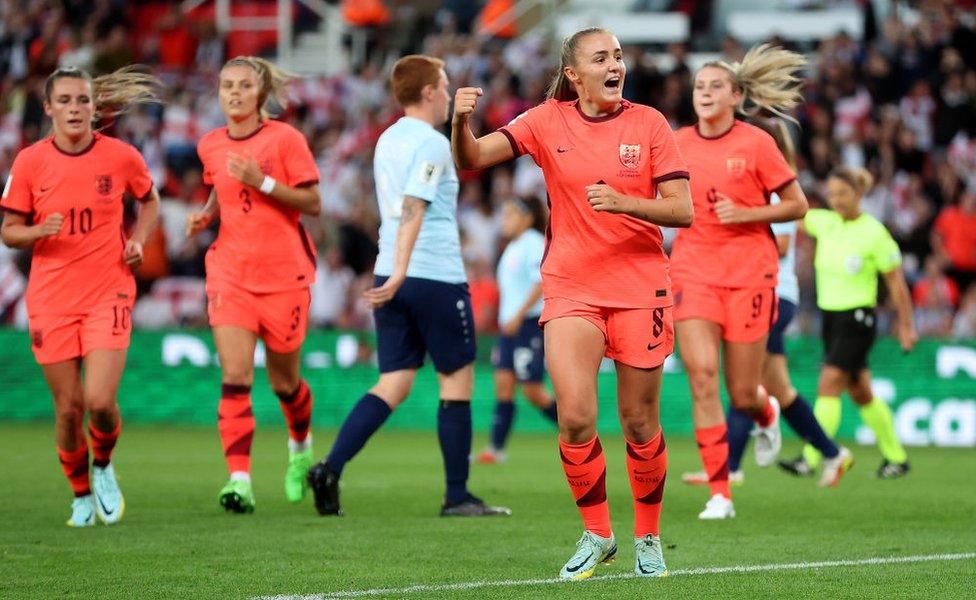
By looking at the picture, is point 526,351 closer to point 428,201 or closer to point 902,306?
point 902,306

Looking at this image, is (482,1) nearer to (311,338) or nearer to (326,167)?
(326,167)

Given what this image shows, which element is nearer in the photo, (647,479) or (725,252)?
(647,479)

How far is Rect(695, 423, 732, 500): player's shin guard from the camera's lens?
960 centimetres

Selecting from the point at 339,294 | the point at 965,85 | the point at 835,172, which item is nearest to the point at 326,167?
the point at 339,294

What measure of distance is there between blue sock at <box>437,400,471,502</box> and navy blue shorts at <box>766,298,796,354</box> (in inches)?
115

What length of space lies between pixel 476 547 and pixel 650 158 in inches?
88.8

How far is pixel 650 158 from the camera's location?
23.2ft

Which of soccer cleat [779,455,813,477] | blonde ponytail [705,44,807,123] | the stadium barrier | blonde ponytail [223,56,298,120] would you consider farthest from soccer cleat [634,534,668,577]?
the stadium barrier

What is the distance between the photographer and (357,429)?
374 inches

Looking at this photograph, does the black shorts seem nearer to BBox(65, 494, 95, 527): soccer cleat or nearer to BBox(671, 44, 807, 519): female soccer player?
BBox(671, 44, 807, 519): female soccer player

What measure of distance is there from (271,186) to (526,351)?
533 centimetres

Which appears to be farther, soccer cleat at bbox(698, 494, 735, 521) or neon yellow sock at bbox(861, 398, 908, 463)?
neon yellow sock at bbox(861, 398, 908, 463)

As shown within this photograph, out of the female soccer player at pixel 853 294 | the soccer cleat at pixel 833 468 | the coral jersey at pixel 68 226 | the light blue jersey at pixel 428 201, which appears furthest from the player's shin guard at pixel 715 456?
the coral jersey at pixel 68 226

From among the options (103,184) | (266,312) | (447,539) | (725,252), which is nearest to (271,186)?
(266,312)
